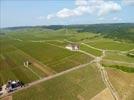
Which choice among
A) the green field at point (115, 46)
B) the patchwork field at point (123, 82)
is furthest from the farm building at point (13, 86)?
the green field at point (115, 46)

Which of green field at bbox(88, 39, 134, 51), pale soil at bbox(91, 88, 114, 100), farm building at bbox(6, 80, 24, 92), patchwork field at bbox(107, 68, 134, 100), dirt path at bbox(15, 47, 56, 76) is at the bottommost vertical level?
pale soil at bbox(91, 88, 114, 100)

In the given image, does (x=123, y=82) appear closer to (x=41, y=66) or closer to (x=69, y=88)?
(x=69, y=88)

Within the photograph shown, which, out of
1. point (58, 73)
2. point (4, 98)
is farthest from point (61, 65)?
point (4, 98)

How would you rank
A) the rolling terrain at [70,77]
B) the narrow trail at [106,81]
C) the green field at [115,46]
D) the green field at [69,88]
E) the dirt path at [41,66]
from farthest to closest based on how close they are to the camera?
the green field at [115,46] → the dirt path at [41,66] → the narrow trail at [106,81] → the rolling terrain at [70,77] → the green field at [69,88]

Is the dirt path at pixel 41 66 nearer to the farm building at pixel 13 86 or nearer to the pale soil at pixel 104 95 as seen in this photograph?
the farm building at pixel 13 86

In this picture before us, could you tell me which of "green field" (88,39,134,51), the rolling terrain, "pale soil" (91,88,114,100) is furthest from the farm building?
"green field" (88,39,134,51)

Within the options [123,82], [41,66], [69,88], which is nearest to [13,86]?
[69,88]

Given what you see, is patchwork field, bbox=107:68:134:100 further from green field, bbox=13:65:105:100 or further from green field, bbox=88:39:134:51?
green field, bbox=88:39:134:51

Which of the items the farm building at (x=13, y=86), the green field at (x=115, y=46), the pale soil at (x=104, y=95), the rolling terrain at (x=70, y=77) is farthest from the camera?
the green field at (x=115, y=46)
